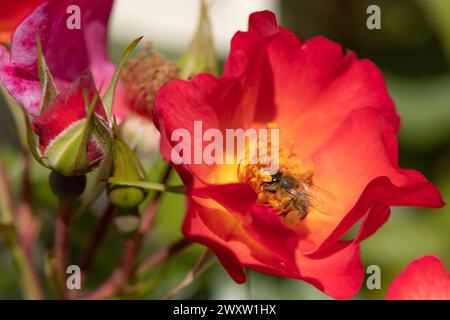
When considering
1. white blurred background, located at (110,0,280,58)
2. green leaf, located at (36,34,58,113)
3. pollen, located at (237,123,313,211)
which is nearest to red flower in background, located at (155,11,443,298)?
pollen, located at (237,123,313,211)

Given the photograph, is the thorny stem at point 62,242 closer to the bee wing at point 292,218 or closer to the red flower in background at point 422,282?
the bee wing at point 292,218

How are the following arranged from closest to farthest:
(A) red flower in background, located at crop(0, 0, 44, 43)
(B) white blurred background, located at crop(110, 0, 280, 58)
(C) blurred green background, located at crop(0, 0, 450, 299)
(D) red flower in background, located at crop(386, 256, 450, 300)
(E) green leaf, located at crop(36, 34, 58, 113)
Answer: (E) green leaf, located at crop(36, 34, 58, 113) < (D) red flower in background, located at crop(386, 256, 450, 300) < (A) red flower in background, located at crop(0, 0, 44, 43) < (C) blurred green background, located at crop(0, 0, 450, 299) < (B) white blurred background, located at crop(110, 0, 280, 58)

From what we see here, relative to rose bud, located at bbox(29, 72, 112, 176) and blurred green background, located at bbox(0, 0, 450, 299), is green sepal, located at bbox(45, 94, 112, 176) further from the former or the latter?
blurred green background, located at bbox(0, 0, 450, 299)

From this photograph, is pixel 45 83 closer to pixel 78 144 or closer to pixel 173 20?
pixel 78 144

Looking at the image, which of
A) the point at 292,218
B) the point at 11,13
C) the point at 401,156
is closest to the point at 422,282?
the point at 292,218

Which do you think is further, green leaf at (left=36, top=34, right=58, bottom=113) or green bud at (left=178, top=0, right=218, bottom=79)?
green bud at (left=178, top=0, right=218, bottom=79)
